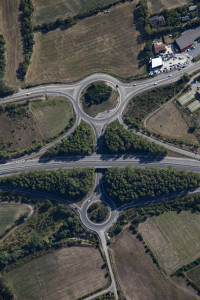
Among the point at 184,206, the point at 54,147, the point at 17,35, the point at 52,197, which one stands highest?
the point at 17,35

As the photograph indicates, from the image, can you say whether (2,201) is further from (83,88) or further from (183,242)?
(183,242)

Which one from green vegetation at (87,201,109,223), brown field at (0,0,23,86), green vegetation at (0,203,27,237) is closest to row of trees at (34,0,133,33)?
brown field at (0,0,23,86)

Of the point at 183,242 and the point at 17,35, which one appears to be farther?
the point at 17,35

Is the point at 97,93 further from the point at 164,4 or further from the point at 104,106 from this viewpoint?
the point at 164,4

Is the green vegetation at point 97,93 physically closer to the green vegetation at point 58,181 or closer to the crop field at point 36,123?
the crop field at point 36,123

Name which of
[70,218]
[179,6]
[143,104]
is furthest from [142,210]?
[179,6]

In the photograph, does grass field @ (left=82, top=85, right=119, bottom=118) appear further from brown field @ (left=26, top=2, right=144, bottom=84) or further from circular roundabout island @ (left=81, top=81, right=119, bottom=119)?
brown field @ (left=26, top=2, right=144, bottom=84)

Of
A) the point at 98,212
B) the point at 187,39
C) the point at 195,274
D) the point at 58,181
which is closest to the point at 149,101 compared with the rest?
the point at 187,39

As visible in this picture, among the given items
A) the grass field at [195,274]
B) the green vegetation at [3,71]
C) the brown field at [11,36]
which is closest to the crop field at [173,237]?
the grass field at [195,274]
